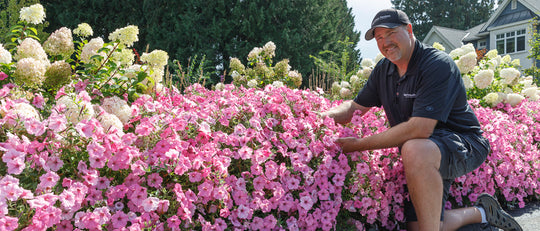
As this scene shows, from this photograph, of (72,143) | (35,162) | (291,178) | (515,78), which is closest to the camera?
(35,162)

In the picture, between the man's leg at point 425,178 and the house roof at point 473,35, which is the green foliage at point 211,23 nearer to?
the man's leg at point 425,178

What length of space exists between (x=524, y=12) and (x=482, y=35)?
9.49 feet

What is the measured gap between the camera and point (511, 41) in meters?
23.1

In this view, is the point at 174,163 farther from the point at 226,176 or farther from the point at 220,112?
the point at 220,112

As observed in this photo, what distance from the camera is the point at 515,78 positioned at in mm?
5391

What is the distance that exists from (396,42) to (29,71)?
2184 mm

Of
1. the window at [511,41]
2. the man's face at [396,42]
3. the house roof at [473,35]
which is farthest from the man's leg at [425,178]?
the house roof at [473,35]

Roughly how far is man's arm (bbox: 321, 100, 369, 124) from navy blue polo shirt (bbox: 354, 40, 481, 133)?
0.04 m

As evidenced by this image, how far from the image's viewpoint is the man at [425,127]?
2.38 m

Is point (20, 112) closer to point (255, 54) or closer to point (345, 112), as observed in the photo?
point (345, 112)

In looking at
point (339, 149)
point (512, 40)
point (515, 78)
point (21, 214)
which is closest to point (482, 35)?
point (512, 40)

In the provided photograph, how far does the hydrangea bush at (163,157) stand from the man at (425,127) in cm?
26

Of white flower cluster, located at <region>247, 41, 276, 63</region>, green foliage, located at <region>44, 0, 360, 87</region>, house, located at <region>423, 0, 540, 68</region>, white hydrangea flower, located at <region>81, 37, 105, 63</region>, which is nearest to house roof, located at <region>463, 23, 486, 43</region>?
house, located at <region>423, 0, 540, 68</region>

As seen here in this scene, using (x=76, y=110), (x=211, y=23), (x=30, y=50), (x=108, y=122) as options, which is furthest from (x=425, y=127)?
(x=211, y=23)
